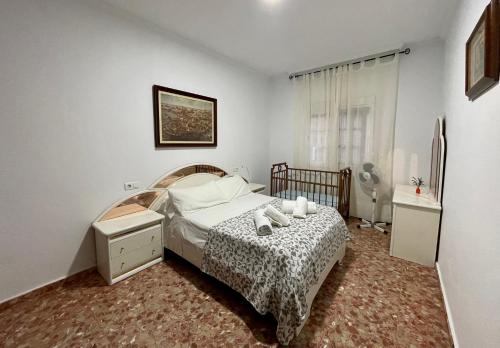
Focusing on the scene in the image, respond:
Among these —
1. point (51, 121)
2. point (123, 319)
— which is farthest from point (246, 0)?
point (123, 319)

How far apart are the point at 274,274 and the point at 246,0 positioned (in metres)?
2.59

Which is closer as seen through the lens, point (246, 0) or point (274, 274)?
point (274, 274)

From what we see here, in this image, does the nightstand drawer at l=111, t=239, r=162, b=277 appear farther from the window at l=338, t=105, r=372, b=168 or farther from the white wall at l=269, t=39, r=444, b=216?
the white wall at l=269, t=39, r=444, b=216

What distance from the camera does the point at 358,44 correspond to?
10.0 feet

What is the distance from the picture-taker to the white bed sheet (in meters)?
2.19

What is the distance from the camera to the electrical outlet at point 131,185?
253 cm

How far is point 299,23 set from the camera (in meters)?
2.54

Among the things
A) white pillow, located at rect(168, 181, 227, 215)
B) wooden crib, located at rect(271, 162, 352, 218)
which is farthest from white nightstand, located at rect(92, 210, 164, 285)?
wooden crib, located at rect(271, 162, 352, 218)

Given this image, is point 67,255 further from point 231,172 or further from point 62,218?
point 231,172

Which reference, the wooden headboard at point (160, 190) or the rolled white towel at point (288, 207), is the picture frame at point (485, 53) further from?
the wooden headboard at point (160, 190)

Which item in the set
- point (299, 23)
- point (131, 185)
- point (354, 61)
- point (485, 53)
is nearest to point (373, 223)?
point (354, 61)

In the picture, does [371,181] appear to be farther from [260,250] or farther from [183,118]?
[183,118]

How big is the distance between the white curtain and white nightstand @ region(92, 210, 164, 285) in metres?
3.01

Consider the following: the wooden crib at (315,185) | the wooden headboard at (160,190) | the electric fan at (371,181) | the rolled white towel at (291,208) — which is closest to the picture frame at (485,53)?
the rolled white towel at (291,208)
